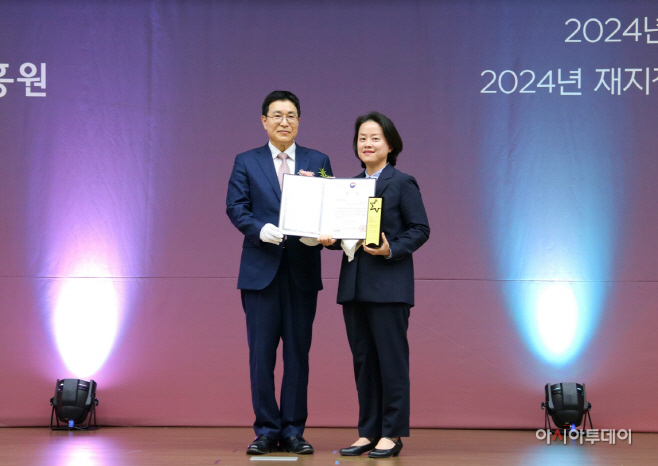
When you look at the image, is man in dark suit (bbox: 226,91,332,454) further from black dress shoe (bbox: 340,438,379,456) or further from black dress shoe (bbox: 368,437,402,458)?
black dress shoe (bbox: 368,437,402,458)

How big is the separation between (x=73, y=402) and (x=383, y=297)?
1974 millimetres

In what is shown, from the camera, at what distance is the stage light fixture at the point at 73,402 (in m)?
3.94

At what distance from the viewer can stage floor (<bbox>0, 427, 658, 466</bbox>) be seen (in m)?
2.92

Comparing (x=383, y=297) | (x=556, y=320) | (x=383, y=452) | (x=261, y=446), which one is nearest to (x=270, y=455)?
(x=261, y=446)

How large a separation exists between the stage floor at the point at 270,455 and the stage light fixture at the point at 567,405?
0.17 m

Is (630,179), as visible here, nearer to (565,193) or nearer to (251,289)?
(565,193)

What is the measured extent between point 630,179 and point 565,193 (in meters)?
0.36

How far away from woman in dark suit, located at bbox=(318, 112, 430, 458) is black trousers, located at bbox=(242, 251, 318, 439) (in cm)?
22

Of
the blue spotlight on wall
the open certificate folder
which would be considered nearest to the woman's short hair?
the open certificate folder

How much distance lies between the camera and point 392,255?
9.47 feet

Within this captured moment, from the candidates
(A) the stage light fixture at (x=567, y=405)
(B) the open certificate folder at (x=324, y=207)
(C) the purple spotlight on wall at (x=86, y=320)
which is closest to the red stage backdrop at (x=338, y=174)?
(C) the purple spotlight on wall at (x=86, y=320)

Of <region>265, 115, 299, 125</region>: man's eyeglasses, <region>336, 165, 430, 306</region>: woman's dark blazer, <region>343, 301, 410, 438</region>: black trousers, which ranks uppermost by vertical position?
<region>265, 115, 299, 125</region>: man's eyeglasses

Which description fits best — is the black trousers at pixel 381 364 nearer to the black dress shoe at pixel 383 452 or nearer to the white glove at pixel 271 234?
the black dress shoe at pixel 383 452

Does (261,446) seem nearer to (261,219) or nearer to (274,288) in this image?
(274,288)
